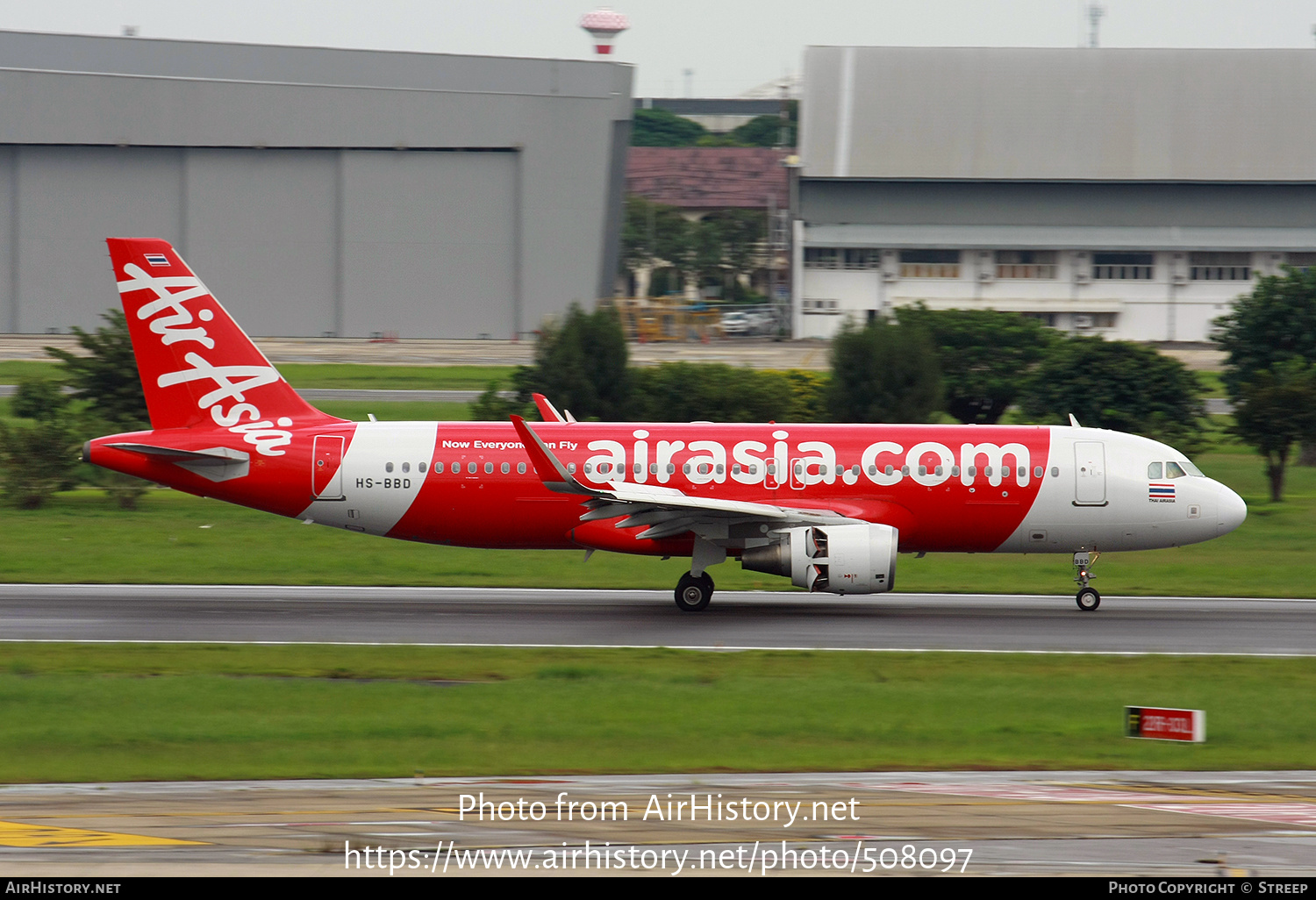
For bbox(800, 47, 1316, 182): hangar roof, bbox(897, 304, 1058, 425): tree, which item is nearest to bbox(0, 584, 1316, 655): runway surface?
bbox(897, 304, 1058, 425): tree

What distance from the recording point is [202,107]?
81.8 metres

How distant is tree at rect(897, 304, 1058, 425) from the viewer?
170 feet

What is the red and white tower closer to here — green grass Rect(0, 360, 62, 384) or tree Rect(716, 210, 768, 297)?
tree Rect(716, 210, 768, 297)

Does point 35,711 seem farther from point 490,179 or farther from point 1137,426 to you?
point 490,179

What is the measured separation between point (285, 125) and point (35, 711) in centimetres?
7184

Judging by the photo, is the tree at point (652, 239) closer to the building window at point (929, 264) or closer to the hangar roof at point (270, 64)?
the building window at point (929, 264)

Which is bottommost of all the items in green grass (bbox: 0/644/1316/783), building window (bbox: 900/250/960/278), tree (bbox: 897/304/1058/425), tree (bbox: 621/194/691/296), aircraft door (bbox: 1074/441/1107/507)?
green grass (bbox: 0/644/1316/783)

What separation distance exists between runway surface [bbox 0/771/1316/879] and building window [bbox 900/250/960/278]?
84314mm

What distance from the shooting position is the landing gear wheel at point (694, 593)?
25.5 metres

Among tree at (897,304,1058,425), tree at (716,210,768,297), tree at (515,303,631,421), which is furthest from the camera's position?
tree at (716,210,768,297)

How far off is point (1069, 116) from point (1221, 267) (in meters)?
15.2

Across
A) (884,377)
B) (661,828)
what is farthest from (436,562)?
(661,828)

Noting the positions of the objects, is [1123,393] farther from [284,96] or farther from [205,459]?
[284,96]

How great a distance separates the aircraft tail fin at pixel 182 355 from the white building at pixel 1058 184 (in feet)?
228
